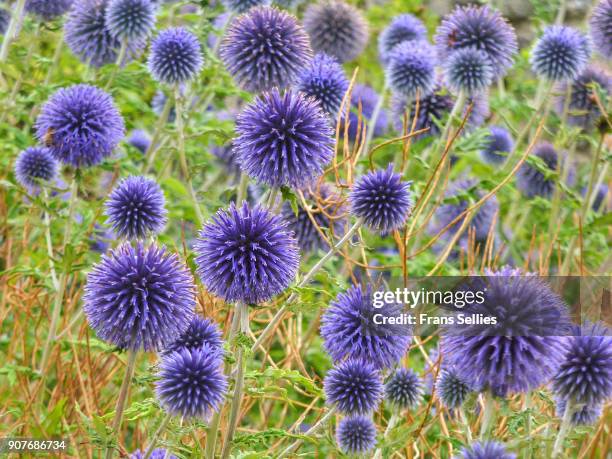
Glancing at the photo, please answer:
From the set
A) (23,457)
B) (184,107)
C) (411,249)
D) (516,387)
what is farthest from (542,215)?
(23,457)

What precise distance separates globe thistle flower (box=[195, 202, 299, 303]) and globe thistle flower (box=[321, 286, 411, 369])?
234mm

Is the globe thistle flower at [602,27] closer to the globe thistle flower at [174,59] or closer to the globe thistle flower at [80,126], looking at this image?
the globe thistle flower at [174,59]

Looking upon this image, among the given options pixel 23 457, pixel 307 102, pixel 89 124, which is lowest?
pixel 23 457

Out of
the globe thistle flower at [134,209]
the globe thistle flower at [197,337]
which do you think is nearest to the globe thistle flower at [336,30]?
the globe thistle flower at [134,209]

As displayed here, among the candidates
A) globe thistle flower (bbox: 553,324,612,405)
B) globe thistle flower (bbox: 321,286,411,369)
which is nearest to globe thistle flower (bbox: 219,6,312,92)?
globe thistle flower (bbox: 321,286,411,369)

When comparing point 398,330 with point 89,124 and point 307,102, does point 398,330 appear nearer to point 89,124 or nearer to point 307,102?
point 307,102

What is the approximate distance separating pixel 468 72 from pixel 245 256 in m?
2.17

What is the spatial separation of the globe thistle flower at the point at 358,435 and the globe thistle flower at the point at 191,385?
0.61 metres

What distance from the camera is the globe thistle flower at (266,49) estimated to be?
3.15 metres

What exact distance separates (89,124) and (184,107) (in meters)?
0.69

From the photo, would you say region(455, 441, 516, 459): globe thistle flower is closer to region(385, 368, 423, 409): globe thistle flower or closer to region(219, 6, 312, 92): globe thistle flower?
region(385, 368, 423, 409): globe thistle flower

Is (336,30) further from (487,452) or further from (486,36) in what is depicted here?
(487,452)

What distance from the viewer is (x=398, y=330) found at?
2336mm

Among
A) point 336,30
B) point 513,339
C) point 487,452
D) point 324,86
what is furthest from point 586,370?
point 336,30
